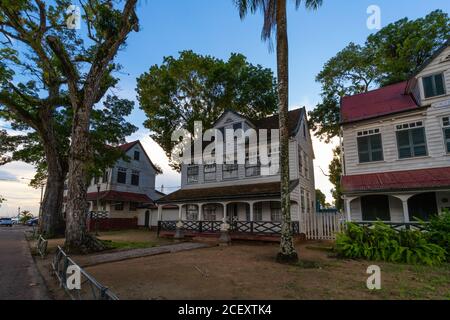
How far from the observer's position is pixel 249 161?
62.6 ft

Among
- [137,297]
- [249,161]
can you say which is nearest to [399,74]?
[249,161]

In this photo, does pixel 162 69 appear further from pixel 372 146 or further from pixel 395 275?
pixel 395 275

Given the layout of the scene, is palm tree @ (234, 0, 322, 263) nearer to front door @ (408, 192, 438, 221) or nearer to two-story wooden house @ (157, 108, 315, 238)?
two-story wooden house @ (157, 108, 315, 238)

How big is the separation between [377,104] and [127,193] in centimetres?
2793

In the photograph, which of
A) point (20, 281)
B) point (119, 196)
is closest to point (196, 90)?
point (119, 196)

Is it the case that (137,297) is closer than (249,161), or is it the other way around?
(137,297)

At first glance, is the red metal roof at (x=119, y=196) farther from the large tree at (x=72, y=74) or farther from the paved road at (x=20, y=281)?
the paved road at (x=20, y=281)

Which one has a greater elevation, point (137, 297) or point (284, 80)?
point (284, 80)

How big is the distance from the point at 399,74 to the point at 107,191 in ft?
109

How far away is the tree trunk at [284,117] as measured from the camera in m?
9.14

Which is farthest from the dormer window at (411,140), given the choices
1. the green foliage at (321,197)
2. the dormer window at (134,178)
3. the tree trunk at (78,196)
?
the green foliage at (321,197)

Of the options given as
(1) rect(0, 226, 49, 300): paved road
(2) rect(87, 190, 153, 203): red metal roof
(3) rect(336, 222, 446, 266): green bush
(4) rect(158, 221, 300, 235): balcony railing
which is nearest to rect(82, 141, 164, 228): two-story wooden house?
(2) rect(87, 190, 153, 203): red metal roof

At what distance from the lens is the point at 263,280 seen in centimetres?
662
